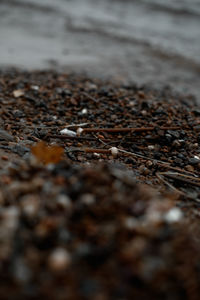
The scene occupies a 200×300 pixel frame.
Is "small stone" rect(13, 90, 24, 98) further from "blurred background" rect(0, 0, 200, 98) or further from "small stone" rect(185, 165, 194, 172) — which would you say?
"small stone" rect(185, 165, 194, 172)

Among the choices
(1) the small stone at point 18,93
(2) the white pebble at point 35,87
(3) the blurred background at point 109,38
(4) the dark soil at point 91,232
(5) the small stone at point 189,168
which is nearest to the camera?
(4) the dark soil at point 91,232

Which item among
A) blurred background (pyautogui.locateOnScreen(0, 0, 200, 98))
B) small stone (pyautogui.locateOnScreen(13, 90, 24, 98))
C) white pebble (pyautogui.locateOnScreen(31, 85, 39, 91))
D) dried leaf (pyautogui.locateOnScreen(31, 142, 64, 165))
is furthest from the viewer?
blurred background (pyautogui.locateOnScreen(0, 0, 200, 98))

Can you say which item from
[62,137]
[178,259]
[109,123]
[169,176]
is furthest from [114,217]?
[109,123]

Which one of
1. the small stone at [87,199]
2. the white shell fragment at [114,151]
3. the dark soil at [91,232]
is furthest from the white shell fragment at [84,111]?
the small stone at [87,199]

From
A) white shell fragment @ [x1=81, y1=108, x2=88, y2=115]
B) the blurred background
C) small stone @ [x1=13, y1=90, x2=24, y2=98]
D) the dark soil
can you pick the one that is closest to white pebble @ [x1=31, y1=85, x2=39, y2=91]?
small stone @ [x1=13, y1=90, x2=24, y2=98]

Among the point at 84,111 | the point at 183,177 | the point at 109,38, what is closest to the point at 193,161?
the point at 183,177

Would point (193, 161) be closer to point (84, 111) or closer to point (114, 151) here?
point (114, 151)

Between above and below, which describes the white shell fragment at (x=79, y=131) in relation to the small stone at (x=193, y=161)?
above

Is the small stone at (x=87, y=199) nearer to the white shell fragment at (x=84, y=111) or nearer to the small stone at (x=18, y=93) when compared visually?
the white shell fragment at (x=84, y=111)

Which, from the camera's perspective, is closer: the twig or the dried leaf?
the dried leaf
